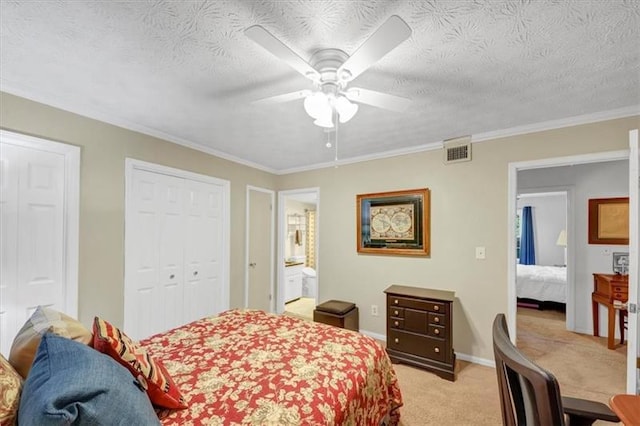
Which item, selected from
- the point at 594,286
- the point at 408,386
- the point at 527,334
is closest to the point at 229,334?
the point at 408,386

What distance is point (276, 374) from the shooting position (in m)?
1.46

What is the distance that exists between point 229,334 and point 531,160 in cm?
321

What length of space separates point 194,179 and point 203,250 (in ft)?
2.92

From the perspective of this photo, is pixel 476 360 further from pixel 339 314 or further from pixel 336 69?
pixel 336 69

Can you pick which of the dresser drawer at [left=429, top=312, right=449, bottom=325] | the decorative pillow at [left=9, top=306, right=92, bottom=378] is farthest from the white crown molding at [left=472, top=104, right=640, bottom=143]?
the decorative pillow at [left=9, top=306, right=92, bottom=378]

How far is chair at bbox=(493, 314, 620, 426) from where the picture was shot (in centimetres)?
68

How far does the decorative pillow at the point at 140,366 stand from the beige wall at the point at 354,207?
64.2 inches

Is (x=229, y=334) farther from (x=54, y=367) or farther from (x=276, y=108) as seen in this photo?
(x=276, y=108)

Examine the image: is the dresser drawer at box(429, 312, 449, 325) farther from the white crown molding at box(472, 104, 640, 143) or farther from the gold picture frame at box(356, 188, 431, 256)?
the white crown molding at box(472, 104, 640, 143)

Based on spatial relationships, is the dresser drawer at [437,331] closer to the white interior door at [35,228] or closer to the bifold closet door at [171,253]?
the bifold closet door at [171,253]

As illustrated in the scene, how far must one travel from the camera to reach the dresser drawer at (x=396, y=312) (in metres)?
2.96

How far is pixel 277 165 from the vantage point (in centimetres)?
436

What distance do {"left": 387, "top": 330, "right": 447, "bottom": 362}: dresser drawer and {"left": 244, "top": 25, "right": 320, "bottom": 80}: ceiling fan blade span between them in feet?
8.77

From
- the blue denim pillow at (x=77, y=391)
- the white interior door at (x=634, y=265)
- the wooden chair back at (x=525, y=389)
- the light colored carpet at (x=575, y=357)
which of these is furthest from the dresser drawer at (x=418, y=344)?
the blue denim pillow at (x=77, y=391)
